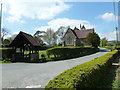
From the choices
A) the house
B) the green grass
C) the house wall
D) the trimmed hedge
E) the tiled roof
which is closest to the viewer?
the trimmed hedge

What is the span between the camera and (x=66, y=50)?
19.6 m

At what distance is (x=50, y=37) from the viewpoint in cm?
4878

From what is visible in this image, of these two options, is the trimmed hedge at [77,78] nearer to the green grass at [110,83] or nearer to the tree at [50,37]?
the green grass at [110,83]

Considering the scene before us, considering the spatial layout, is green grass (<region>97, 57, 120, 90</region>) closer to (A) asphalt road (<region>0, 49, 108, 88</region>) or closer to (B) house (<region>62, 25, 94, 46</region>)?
(A) asphalt road (<region>0, 49, 108, 88</region>)

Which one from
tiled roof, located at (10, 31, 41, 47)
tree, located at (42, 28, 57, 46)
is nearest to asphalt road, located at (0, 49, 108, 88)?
tiled roof, located at (10, 31, 41, 47)

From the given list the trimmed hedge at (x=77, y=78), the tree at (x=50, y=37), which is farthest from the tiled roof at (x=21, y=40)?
the tree at (x=50, y=37)

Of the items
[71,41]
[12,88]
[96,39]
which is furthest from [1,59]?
Answer: [71,41]

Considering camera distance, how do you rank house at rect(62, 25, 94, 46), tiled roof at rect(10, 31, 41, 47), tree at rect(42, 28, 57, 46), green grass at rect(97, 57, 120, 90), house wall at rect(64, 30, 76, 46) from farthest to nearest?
tree at rect(42, 28, 57, 46)
house wall at rect(64, 30, 76, 46)
house at rect(62, 25, 94, 46)
tiled roof at rect(10, 31, 41, 47)
green grass at rect(97, 57, 120, 90)

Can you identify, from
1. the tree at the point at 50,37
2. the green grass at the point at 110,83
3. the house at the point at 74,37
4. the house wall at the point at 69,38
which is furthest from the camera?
the tree at the point at 50,37

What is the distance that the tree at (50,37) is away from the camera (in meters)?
48.5

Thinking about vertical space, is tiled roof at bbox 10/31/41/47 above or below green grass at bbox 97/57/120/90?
above

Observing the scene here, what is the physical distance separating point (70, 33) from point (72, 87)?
4251cm

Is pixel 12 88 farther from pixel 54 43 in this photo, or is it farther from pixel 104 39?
pixel 104 39

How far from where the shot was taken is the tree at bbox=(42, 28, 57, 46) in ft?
159
